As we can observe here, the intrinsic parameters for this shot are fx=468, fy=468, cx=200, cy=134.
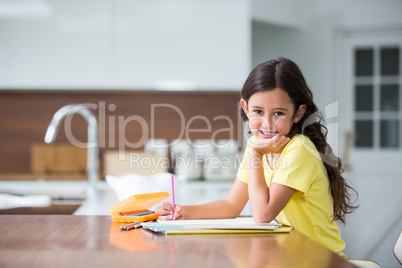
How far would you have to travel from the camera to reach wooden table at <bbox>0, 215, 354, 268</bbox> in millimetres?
767

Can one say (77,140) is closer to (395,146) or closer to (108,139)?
(108,139)

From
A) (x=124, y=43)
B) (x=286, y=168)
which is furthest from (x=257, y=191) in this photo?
(x=124, y=43)

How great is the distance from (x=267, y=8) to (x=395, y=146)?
1498 millimetres

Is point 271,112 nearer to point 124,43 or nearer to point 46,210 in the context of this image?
point 46,210

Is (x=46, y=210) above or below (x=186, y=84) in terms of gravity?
below

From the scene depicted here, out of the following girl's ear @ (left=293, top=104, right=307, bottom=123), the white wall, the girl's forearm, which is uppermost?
the white wall

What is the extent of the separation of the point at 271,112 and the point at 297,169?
0.21 metres

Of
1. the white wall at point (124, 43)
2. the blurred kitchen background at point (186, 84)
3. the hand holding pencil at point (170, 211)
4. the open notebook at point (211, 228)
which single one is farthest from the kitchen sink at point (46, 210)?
the white wall at point (124, 43)

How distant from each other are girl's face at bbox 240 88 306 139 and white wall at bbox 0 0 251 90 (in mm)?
1780

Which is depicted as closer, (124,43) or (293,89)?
(293,89)

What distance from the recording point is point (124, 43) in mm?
3098

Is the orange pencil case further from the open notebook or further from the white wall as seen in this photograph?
the white wall

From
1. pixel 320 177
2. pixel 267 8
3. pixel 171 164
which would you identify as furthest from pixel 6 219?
pixel 267 8

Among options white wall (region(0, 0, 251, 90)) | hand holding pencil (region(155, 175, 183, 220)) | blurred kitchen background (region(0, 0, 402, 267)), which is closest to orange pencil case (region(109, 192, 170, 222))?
hand holding pencil (region(155, 175, 183, 220))
